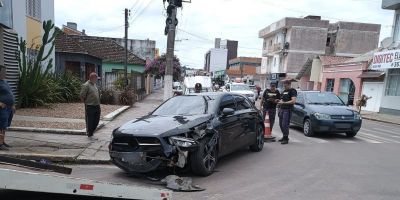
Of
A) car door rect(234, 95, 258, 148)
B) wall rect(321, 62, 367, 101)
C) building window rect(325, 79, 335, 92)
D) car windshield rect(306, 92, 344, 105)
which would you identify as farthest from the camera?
building window rect(325, 79, 335, 92)

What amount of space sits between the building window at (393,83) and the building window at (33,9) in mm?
22158

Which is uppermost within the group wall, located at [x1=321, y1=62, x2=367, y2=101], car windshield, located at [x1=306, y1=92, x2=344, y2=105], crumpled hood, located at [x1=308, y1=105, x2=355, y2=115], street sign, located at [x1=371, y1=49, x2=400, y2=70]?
street sign, located at [x1=371, y1=49, x2=400, y2=70]

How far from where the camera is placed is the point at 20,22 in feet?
47.7

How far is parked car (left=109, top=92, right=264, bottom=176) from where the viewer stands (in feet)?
20.0

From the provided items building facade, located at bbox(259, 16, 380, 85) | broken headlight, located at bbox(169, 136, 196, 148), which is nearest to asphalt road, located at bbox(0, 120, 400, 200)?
broken headlight, located at bbox(169, 136, 196, 148)

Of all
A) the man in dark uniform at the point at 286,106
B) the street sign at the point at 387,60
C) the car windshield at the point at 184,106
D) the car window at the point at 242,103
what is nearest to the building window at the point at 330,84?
the street sign at the point at 387,60

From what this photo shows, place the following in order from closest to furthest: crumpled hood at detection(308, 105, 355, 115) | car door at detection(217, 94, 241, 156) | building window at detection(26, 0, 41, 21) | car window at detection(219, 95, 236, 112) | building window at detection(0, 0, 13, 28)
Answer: car door at detection(217, 94, 241, 156), car window at detection(219, 95, 236, 112), building window at detection(0, 0, 13, 28), crumpled hood at detection(308, 105, 355, 115), building window at detection(26, 0, 41, 21)

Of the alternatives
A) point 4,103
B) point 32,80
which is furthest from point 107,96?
point 4,103

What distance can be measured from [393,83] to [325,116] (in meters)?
17.0

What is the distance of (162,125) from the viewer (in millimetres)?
6477

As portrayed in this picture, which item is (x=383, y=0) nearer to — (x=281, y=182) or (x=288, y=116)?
(x=288, y=116)

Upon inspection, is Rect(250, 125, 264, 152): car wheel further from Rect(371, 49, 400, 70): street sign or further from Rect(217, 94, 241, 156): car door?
Rect(371, 49, 400, 70): street sign

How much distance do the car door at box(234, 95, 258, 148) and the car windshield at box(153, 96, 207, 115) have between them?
3.49ft

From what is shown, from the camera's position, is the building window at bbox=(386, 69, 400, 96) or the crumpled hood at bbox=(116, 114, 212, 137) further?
the building window at bbox=(386, 69, 400, 96)
